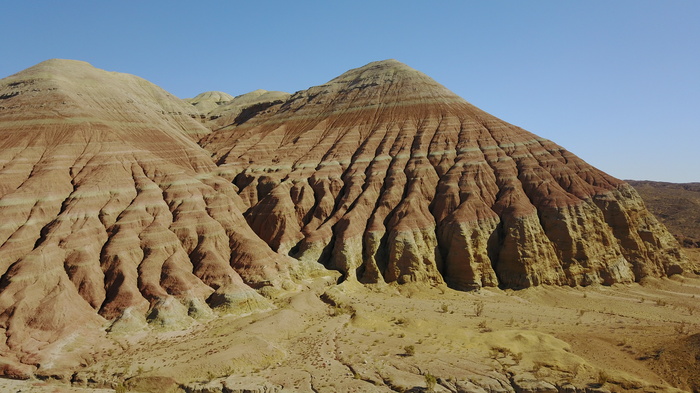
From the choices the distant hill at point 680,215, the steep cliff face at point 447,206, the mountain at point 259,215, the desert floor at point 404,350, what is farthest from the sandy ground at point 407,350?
the distant hill at point 680,215

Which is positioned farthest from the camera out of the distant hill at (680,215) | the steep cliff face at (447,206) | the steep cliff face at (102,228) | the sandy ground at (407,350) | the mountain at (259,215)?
the distant hill at (680,215)

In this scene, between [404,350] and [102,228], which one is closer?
[404,350]

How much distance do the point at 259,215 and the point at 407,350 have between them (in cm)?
3261

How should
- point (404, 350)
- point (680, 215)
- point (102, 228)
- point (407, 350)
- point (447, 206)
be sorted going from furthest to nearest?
point (680, 215), point (447, 206), point (102, 228), point (404, 350), point (407, 350)

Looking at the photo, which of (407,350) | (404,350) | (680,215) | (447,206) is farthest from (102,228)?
(680,215)

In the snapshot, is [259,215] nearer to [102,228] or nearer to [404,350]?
[102,228]

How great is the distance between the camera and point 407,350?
32375 millimetres

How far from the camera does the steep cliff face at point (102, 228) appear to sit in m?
36.7

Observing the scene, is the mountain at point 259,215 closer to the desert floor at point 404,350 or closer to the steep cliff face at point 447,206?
the steep cliff face at point 447,206

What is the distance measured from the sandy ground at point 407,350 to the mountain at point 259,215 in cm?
216

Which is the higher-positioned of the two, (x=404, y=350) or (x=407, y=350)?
(x=407, y=350)

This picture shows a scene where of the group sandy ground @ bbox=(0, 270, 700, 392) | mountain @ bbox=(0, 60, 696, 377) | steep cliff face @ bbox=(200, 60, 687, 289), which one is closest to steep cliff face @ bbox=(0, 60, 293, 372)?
mountain @ bbox=(0, 60, 696, 377)

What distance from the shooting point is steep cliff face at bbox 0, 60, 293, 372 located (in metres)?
36.7

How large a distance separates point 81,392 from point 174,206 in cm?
2613
